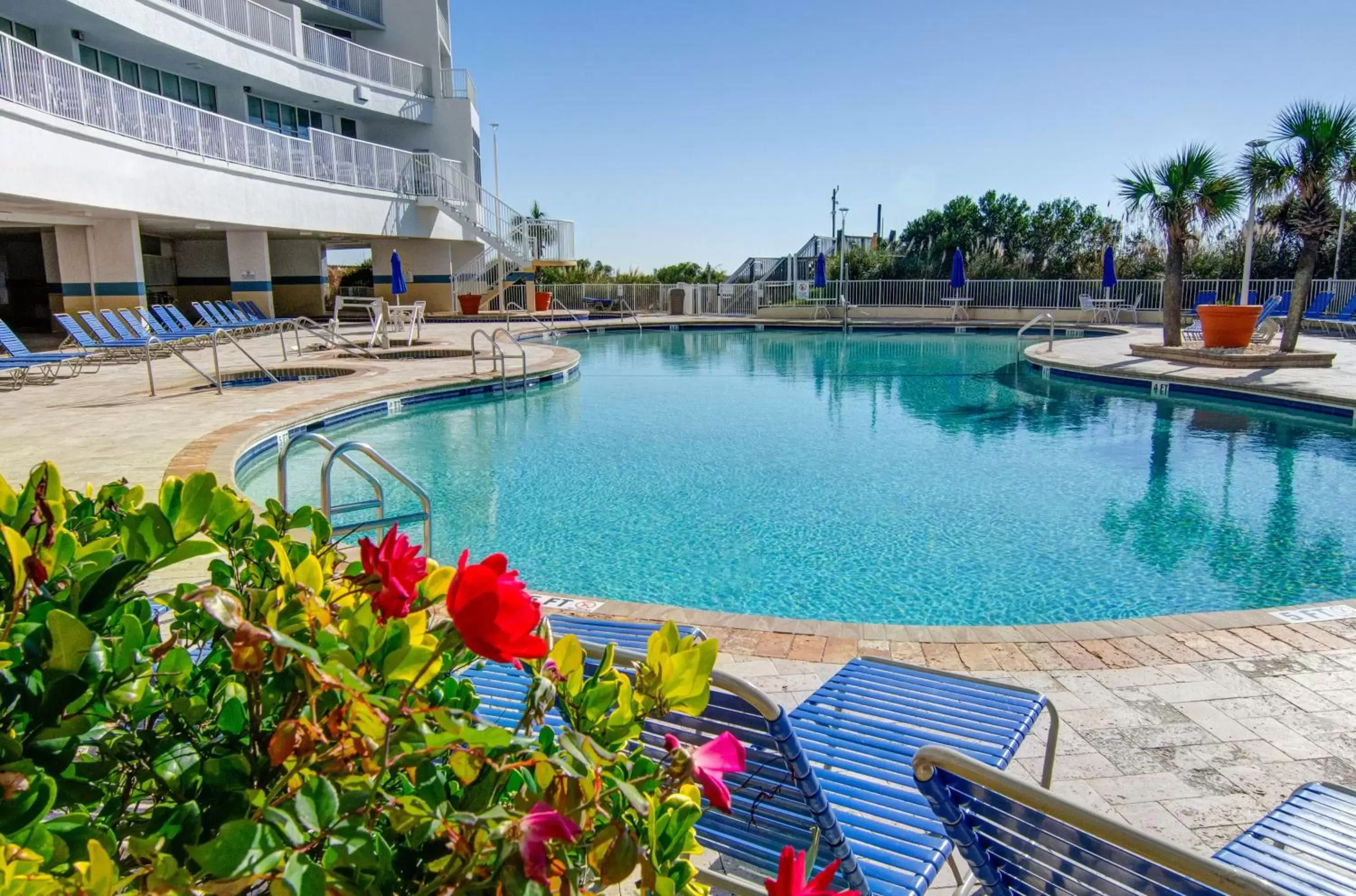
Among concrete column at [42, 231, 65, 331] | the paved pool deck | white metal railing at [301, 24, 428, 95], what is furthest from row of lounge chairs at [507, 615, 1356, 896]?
white metal railing at [301, 24, 428, 95]

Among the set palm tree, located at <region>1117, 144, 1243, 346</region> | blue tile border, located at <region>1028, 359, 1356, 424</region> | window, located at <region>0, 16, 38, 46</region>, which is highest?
window, located at <region>0, 16, 38, 46</region>

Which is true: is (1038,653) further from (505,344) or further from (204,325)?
(204,325)

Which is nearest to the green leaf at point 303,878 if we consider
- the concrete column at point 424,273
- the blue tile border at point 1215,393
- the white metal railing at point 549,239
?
the blue tile border at point 1215,393

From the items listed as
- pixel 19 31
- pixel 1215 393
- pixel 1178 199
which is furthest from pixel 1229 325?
pixel 19 31

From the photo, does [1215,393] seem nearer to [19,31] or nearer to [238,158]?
[238,158]

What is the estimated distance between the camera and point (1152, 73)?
20672 millimetres

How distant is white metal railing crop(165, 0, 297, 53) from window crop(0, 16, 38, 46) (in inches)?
115

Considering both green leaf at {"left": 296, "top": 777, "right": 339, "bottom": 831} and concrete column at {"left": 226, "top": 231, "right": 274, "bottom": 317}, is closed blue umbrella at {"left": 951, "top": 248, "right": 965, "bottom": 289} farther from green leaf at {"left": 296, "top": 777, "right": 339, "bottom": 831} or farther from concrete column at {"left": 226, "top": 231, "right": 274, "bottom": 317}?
green leaf at {"left": 296, "top": 777, "right": 339, "bottom": 831}

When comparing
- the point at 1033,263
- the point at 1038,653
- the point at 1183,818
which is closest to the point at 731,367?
the point at 1038,653

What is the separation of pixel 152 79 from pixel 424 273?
9283 mm

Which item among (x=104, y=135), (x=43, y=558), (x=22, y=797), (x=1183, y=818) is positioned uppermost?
(x=104, y=135)

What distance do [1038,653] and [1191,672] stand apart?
65 centimetres

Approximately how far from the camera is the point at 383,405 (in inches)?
476

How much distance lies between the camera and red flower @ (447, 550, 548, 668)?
0.86 m
